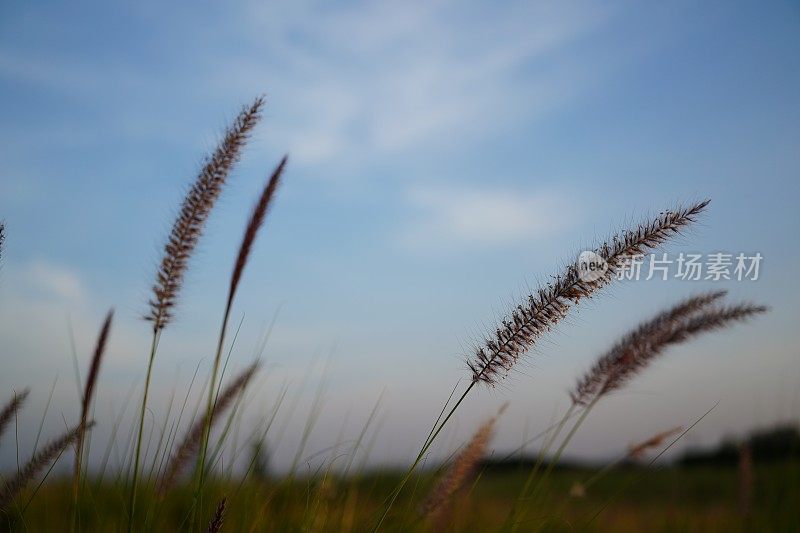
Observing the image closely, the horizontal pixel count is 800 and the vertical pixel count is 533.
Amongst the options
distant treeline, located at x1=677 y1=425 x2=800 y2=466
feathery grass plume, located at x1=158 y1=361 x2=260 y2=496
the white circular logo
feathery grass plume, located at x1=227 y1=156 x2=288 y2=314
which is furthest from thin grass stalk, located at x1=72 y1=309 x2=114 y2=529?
distant treeline, located at x1=677 y1=425 x2=800 y2=466

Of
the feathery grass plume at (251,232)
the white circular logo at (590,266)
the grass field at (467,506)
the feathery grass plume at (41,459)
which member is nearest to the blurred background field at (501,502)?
the grass field at (467,506)

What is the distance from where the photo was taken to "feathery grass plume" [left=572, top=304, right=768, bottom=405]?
296 centimetres

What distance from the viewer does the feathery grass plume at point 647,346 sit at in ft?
9.73

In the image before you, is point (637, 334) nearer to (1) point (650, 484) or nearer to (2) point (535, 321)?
(2) point (535, 321)

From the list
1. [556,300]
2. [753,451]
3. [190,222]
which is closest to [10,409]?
[190,222]

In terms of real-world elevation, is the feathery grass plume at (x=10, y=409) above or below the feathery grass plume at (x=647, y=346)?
below

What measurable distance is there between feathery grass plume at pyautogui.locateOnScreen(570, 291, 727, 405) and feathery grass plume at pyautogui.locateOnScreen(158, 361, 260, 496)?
1.55m

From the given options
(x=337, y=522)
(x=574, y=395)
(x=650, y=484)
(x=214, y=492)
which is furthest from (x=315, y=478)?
(x=650, y=484)

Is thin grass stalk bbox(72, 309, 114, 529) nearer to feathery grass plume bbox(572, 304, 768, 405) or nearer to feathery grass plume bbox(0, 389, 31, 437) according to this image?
feathery grass plume bbox(0, 389, 31, 437)

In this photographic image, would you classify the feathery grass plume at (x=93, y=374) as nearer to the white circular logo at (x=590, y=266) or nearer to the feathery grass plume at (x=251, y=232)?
the feathery grass plume at (x=251, y=232)

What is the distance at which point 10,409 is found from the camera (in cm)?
341

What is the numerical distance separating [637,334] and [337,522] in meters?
1.69

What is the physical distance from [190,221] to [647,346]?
197 cm

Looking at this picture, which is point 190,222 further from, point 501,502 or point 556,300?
point 501,502
